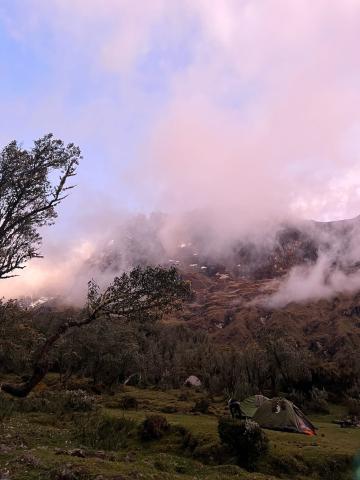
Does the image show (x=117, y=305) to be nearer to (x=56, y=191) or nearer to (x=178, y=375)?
(x=56, y=191)

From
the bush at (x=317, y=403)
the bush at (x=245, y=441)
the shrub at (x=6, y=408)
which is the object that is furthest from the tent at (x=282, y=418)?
the shrub at (x=6, y=408)

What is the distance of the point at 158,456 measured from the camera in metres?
25.5

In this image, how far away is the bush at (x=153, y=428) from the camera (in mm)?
31703

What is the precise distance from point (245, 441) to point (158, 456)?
205 inches

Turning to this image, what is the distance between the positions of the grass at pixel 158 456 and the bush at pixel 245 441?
60 centimetres

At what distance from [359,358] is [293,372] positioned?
22105 mm

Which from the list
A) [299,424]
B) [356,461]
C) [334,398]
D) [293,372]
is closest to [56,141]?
[356,461]

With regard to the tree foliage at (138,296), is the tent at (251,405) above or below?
below

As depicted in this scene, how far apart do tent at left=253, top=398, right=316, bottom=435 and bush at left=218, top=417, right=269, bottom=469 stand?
15.2 m

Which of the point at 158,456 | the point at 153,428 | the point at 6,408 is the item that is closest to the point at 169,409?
the point at 153,428

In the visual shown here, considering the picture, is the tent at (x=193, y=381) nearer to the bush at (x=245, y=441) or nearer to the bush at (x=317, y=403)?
the bush at (x=317, y=403)

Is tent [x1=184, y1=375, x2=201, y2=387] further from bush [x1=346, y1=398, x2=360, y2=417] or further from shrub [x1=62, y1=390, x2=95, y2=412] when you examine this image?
shrub [x1=62, y1=390, x2=95, y2=412]

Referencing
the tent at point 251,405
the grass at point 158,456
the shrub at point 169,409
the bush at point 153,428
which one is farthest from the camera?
the shrub at point 169,409

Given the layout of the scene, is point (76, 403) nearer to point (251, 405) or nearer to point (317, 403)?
point (251, 405)
